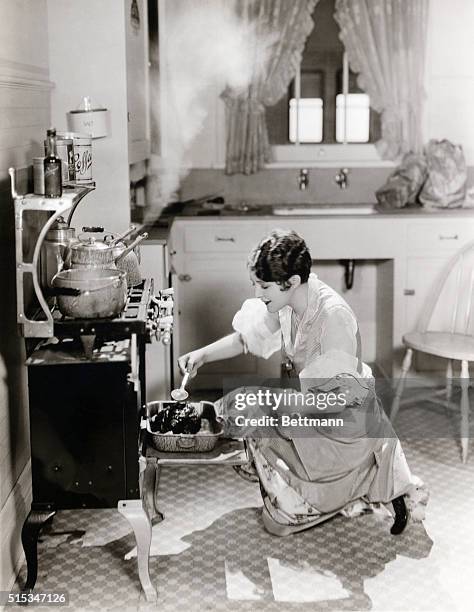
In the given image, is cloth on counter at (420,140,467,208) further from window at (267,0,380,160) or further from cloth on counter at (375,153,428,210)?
window at (267,0,380,160)

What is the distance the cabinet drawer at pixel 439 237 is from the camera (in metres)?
4.61

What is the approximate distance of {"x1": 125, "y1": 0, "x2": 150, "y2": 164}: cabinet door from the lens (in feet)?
12.4

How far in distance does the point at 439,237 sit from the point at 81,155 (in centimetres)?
230

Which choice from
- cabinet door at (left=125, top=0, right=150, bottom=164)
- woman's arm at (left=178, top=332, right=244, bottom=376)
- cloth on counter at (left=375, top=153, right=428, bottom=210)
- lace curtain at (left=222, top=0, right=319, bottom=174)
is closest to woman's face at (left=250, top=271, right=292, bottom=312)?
woman's arm at (left=178, top=332, right=244, bottom=376)

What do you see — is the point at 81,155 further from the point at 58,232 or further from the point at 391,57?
the point at 391,57

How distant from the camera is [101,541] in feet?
9.57

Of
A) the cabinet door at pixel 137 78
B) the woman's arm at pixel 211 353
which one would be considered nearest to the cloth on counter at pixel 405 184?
the cabinet door at pixel 137 78

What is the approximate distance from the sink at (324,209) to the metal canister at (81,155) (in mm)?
1811

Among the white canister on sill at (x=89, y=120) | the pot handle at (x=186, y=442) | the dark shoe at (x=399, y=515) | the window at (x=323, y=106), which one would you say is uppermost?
the window at (x=323, y=106)

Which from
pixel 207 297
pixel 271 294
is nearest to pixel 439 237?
pixel 207 297

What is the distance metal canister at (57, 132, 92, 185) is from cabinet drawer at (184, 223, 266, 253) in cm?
147

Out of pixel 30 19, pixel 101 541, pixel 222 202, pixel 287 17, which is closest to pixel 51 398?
pixel 101 541

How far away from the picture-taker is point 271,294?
285 centimetres

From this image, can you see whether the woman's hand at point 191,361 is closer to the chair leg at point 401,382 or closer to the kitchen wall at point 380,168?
the chair leg at point 401,382
